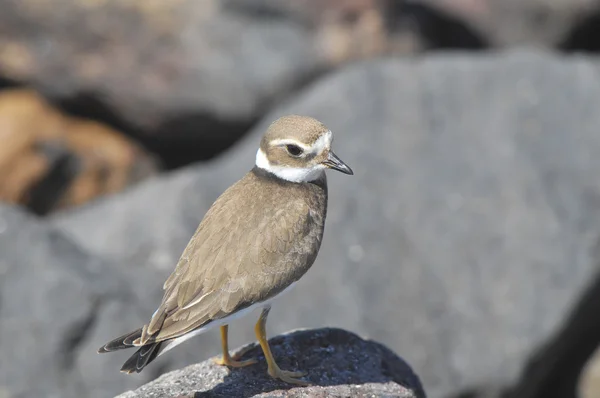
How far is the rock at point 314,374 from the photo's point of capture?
7.33 meters

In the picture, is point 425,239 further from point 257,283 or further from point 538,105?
point 257,283

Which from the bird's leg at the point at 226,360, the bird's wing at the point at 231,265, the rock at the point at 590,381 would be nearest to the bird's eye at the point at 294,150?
the bird's wing at the point at 231,265

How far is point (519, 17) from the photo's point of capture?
17.1 metres

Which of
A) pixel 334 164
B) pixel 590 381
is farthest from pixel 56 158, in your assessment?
pixel 590 381

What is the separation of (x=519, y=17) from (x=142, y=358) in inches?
485

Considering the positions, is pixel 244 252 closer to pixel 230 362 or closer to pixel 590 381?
pixel 230 362

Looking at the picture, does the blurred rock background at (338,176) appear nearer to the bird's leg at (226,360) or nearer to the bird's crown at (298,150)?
the bird's leg at (226,360)

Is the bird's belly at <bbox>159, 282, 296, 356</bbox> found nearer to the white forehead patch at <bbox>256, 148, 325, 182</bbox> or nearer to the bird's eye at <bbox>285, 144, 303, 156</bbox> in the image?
the white forehead patch at <bbox>256, 148, 325, 182</bbox>

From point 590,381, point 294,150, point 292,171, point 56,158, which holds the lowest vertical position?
point 590,381

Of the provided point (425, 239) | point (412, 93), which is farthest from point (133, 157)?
point (425, 239)

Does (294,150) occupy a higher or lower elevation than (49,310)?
higher

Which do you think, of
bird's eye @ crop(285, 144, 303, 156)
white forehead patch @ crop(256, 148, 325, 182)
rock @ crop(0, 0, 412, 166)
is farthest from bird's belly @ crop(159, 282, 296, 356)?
rock @ crop(0, 0, 412, 166)

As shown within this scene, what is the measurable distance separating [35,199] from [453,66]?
6.97m

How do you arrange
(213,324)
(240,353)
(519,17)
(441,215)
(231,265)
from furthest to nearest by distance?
(519,17) → (441,215) → (240,353) → (231,265) → (213,324)
